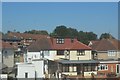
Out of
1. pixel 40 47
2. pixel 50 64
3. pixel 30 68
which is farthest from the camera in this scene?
pixel 40 47

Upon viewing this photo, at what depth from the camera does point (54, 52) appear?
1994 centimetres

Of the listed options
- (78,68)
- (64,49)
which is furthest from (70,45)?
(78,68)

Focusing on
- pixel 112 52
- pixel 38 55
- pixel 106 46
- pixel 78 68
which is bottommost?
pixel 78 68

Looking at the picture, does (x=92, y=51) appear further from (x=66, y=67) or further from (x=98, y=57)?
(x=66, y=67)

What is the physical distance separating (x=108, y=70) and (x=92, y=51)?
9.85ft

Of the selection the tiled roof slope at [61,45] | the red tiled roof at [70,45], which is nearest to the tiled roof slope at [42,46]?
the tiled roof slope at [61,45]

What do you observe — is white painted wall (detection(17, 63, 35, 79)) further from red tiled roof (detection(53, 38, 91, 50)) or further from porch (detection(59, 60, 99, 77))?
red tiled roof (detection(53, 38, 91, 50))

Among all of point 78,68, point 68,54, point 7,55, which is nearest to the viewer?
point 78,68

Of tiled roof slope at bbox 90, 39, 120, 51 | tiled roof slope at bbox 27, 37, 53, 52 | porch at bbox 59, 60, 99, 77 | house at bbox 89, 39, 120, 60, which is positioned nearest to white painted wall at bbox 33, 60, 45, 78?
porch at bbox 59, 60, 99, 77

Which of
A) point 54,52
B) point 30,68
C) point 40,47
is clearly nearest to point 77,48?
point 54,52

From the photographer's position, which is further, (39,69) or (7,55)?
(7,55)

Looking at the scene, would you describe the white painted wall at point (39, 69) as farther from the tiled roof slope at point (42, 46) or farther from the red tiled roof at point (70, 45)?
the tiled roof slope at point (42, 46)

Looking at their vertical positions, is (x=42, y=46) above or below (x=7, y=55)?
above

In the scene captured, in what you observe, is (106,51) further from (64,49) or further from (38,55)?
(38,55)
